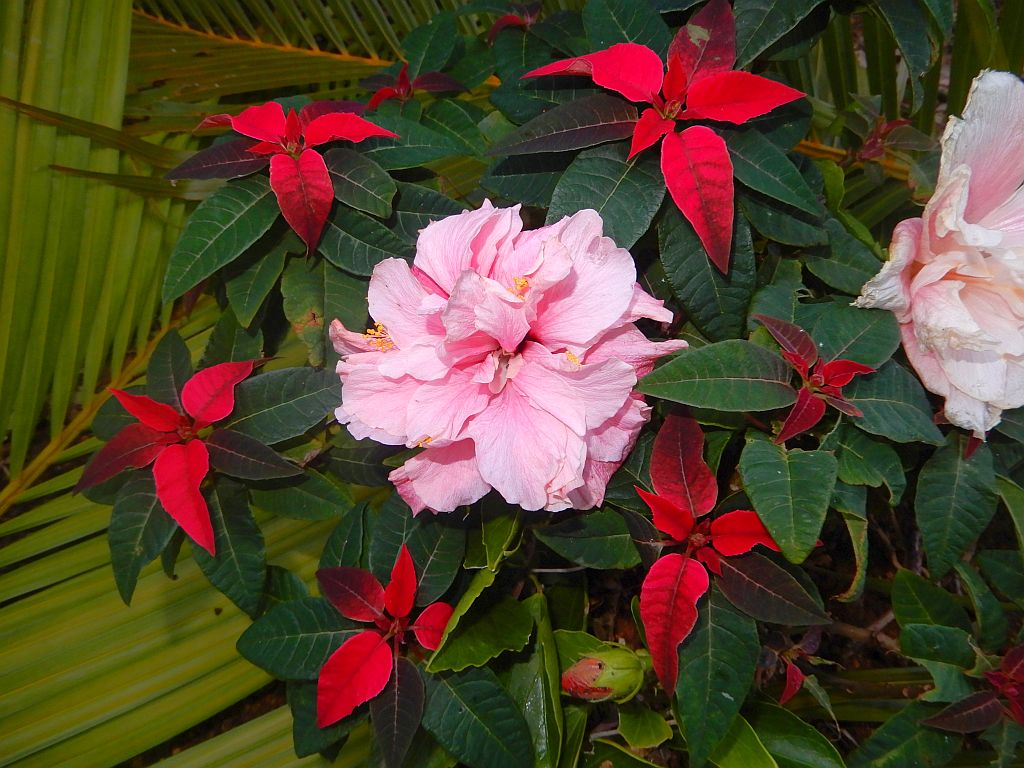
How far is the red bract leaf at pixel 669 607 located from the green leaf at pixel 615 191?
1.10 ft

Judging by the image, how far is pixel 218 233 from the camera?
2.68 feet

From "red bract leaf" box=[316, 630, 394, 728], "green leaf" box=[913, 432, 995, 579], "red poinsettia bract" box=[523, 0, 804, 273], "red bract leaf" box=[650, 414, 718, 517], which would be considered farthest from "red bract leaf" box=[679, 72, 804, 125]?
"red bract leaf" box=[316, 630, 394, 728]

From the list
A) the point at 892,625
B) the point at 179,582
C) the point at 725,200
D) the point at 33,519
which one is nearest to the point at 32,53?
the point at 33,519

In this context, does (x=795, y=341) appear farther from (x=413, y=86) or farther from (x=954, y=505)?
(x=413, y=86)

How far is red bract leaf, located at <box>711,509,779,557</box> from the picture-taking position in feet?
2.42

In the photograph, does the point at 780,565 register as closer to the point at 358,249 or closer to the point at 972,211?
the point at 972,211

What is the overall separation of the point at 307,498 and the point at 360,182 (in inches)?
14.7

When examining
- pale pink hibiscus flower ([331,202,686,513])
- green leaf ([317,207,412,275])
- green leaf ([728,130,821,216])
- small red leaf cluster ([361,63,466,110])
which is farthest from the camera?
small red leaf cluster ([361,63,466,110])

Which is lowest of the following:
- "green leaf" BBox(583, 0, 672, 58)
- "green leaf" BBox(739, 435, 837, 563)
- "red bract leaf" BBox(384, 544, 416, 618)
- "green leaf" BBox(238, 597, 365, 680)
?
"green leaf" BBox(238, 597, 365, 680)

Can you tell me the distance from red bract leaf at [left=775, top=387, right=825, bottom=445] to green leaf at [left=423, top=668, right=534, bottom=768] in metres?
0.43

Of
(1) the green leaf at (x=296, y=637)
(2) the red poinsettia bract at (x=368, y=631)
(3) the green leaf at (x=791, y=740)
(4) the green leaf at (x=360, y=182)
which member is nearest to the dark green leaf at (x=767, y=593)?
(3) the green leaf at (x=791, y=740)

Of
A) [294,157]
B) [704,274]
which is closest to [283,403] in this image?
[294,157]

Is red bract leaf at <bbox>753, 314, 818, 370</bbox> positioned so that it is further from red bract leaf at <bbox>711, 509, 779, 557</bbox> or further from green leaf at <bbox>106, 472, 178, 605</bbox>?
green leaf at <bbox>106, 472, 178, 605</bbox>

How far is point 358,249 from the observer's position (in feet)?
2.75
